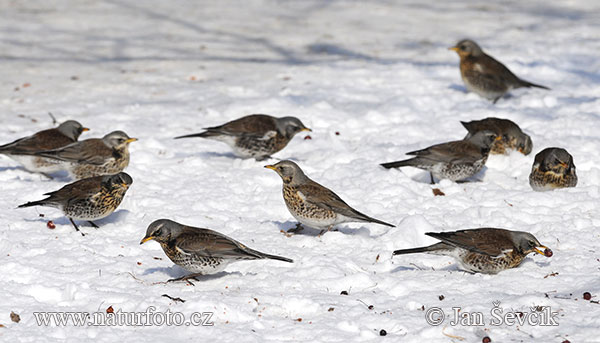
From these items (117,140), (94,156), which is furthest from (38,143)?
(117,140)

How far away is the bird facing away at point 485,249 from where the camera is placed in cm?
617

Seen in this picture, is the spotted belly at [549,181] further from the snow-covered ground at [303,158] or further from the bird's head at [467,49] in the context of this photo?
the bird's head at [467,49]

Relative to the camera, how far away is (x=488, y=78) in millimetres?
11188

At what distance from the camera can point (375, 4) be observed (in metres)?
17.1

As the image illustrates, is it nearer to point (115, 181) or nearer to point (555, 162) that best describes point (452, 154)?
point (555, 162)

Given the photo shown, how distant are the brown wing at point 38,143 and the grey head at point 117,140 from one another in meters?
0.57

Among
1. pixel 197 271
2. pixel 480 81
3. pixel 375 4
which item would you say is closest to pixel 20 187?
pixel 197 271

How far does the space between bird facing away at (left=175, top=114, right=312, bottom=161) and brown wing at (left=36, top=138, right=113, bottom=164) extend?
3.49ft

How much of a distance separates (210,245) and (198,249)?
10 centimetres

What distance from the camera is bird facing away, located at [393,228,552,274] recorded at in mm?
6168

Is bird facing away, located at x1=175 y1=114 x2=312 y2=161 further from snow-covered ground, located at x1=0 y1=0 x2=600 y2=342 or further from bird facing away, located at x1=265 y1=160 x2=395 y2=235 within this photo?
bird facing away, located at x1=265 y1=160 x2=395 y2=235

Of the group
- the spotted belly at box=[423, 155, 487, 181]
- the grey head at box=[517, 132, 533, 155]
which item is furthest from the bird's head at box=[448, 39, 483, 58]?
the spotted belly at box=[423, 155, 487, 181]

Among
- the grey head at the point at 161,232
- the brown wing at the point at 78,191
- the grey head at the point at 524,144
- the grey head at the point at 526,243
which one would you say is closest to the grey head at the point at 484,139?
the grey head at the point at 524,144

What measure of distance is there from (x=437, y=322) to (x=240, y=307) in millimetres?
1374
